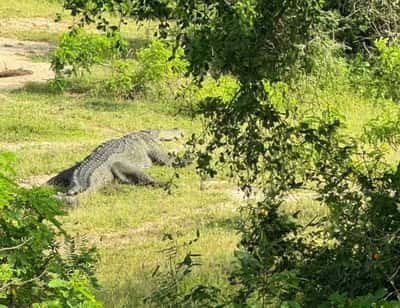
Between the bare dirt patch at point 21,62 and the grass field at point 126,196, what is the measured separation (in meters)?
0.86

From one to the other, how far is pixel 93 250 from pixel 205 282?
235 cm

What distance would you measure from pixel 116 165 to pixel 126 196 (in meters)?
0.93

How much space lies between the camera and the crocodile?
35.6ft

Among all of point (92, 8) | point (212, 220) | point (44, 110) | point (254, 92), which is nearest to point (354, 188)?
point (254, 92)

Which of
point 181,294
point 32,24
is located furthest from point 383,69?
point 32,24

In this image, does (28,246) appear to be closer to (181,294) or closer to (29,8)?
(181,294)

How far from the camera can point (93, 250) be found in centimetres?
420

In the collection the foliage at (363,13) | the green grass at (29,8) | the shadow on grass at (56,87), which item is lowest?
the green grass at (29,8)

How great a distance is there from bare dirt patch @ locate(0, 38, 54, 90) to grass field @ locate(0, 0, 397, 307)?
86 cm

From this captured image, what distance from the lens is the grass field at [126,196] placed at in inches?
285

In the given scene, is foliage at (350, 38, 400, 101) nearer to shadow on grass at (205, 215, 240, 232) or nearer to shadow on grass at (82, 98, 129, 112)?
shadow on grass at (205, 215, 240, 232)

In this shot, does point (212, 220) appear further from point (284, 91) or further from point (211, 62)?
point (211, 62)

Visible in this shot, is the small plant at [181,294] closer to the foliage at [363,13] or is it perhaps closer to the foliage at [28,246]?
the foliage at [28,246]

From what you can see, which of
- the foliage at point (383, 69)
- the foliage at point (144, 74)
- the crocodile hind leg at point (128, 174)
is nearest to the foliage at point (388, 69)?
the foliage at point (383, 69)
